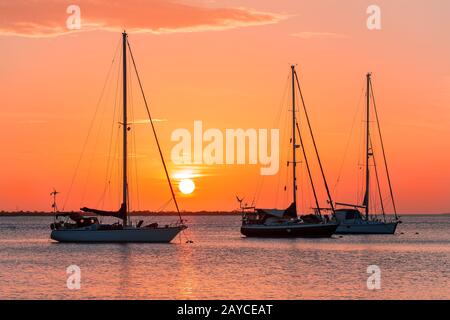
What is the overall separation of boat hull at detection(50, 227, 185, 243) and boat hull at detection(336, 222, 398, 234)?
120 feet

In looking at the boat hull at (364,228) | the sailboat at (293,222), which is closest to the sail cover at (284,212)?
the sailboat at (293,222)

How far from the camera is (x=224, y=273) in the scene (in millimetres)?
57594

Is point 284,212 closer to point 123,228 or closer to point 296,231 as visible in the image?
point 296,231

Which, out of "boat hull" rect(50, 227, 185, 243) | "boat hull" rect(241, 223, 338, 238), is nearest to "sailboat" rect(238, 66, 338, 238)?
"boat hull" rect(241, 223, 338, 238)

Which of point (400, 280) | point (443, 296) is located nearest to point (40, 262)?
point (400, 280)

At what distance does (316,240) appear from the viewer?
102 metres

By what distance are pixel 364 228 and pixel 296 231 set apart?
23.7m

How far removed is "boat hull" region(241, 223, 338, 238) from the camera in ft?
319

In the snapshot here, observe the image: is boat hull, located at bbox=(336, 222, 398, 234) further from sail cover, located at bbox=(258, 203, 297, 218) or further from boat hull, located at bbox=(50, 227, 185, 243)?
boat hull, located at bbox=(50, 227, 185, 243)

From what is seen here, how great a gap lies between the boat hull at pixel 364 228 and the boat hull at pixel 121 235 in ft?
120

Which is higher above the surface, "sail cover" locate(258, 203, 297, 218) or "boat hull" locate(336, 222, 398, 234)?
"sail cover" locate(258, 203, 297, 218)

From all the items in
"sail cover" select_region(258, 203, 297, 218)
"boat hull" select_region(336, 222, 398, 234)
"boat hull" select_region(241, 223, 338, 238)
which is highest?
"sail cover" select_region(258, 203, 297, 218)
